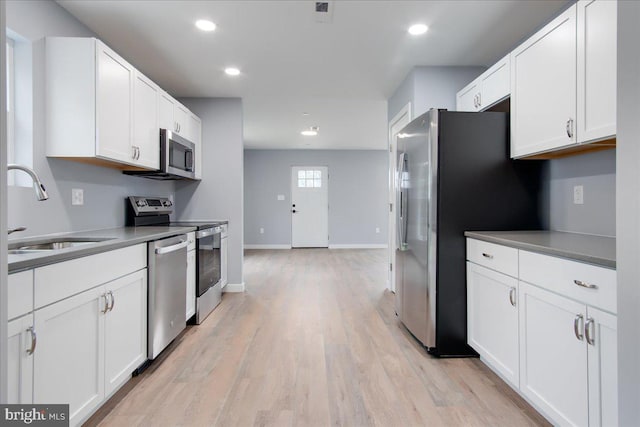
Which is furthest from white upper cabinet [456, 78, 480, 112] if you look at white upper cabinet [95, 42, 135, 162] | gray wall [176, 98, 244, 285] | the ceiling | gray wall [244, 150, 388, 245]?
gray wall [244, 150, 388, 245]

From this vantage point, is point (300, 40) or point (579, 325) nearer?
point (579, 325)

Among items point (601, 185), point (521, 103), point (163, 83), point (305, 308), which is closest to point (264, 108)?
point (163, 83)

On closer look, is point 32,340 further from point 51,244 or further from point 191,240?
point 191,240

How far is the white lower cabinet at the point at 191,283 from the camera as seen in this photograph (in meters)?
2.91

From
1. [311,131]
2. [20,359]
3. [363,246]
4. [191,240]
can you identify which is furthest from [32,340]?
[363,246]

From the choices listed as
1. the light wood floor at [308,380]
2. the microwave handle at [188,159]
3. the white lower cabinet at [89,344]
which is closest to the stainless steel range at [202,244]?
the light wood floor at [308,380]

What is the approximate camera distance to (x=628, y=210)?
79cm

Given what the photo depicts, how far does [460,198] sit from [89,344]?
2283 mm

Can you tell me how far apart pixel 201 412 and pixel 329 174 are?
23.2 ft

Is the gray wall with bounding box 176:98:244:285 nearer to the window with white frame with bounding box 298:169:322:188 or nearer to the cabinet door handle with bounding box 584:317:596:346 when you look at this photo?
the cabinet door handle with bounding box 584:317:596:346

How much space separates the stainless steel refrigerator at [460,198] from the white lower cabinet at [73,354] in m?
1.99

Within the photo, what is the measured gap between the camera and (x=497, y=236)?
6.90 ft

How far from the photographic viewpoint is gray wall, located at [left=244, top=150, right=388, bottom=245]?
8.36 meters

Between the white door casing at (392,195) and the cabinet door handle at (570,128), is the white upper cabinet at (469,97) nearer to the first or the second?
the white door casing at (392,195)
